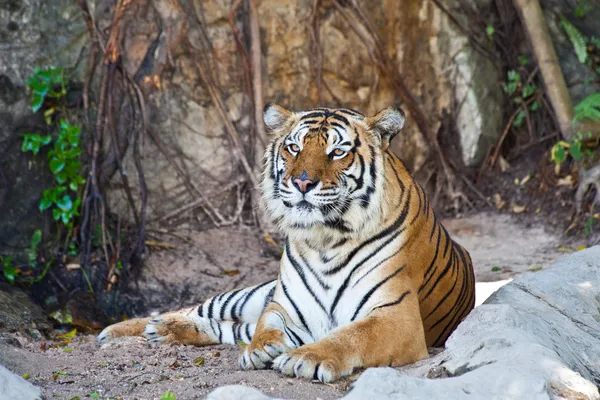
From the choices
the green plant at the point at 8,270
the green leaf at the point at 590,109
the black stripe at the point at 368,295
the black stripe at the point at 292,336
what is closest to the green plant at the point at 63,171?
the green plant at the point at 8,270

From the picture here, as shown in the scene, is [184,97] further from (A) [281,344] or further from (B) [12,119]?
(A) [281,344]

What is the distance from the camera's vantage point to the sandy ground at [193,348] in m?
3.60

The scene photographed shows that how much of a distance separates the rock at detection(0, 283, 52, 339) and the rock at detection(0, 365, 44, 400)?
229 centimetres

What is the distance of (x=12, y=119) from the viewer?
Answer: 666 centimetres

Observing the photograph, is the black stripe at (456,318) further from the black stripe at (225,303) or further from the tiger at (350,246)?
the black stripe at (225,303)

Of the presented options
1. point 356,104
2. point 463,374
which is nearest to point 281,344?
point 463,374

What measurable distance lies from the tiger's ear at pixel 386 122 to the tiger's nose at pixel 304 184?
525 millimetres

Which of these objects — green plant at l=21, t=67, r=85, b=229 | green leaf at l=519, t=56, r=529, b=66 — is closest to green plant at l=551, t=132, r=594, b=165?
green leaf at l=519, t=56, r=529, b=66

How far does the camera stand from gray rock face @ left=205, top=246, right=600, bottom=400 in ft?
9.34

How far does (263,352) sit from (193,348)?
4.00ft

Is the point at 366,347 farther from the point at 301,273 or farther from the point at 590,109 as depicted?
the point at 590,109

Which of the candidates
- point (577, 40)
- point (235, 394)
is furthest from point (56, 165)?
point (577, 40)

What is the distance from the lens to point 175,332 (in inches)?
200

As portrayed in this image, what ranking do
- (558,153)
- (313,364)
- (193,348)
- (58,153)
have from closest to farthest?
(313,364) < (193,348) < (58,153) < (558,153)
